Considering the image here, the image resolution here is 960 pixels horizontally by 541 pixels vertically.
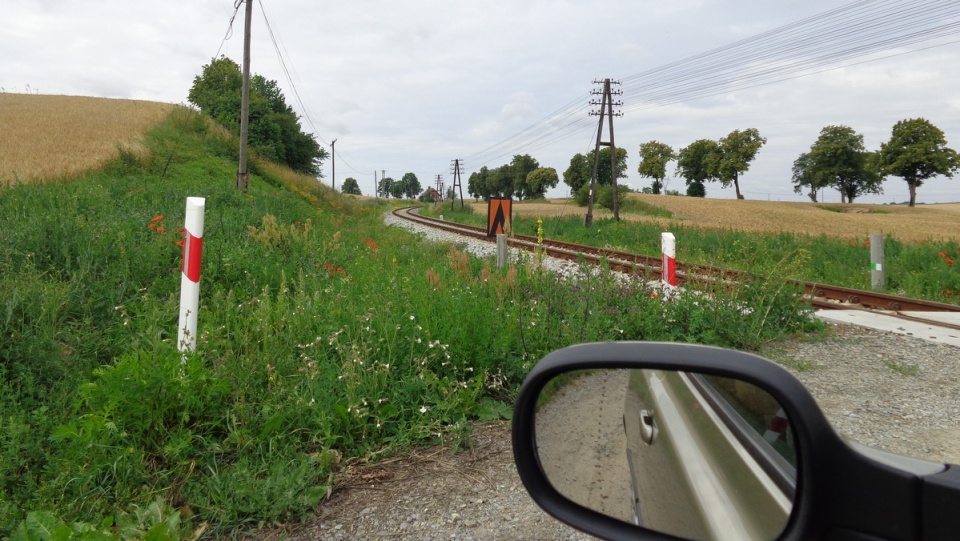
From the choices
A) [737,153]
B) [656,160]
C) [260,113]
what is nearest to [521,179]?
[656,160]

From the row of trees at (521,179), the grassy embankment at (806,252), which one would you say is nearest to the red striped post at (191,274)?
the grassy embankment at (806,252)

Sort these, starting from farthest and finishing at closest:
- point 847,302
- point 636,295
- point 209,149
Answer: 1. point 209,149
2. point 847,302
3. point 636,295

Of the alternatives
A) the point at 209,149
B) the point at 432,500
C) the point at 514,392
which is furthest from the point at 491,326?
the point at 209,149

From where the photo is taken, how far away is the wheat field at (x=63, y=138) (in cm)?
1590

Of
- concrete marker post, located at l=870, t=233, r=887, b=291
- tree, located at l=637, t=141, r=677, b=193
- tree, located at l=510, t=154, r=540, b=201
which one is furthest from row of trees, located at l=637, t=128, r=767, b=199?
concrete marker post, located at l=870, t=233, r=887, b=291

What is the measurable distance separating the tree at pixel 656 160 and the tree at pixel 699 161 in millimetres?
2407

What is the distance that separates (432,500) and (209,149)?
27810mm

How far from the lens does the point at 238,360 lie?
4.29 m

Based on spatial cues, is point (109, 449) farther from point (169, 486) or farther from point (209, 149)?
point (209, 149)

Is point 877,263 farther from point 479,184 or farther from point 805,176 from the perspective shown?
point 479,184

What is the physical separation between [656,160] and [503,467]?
100 m

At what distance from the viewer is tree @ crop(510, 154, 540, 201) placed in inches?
4892

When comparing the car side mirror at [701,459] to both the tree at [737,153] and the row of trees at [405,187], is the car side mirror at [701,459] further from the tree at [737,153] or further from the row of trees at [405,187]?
the row of trees at [405,187]

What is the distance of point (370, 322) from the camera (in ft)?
15.4
